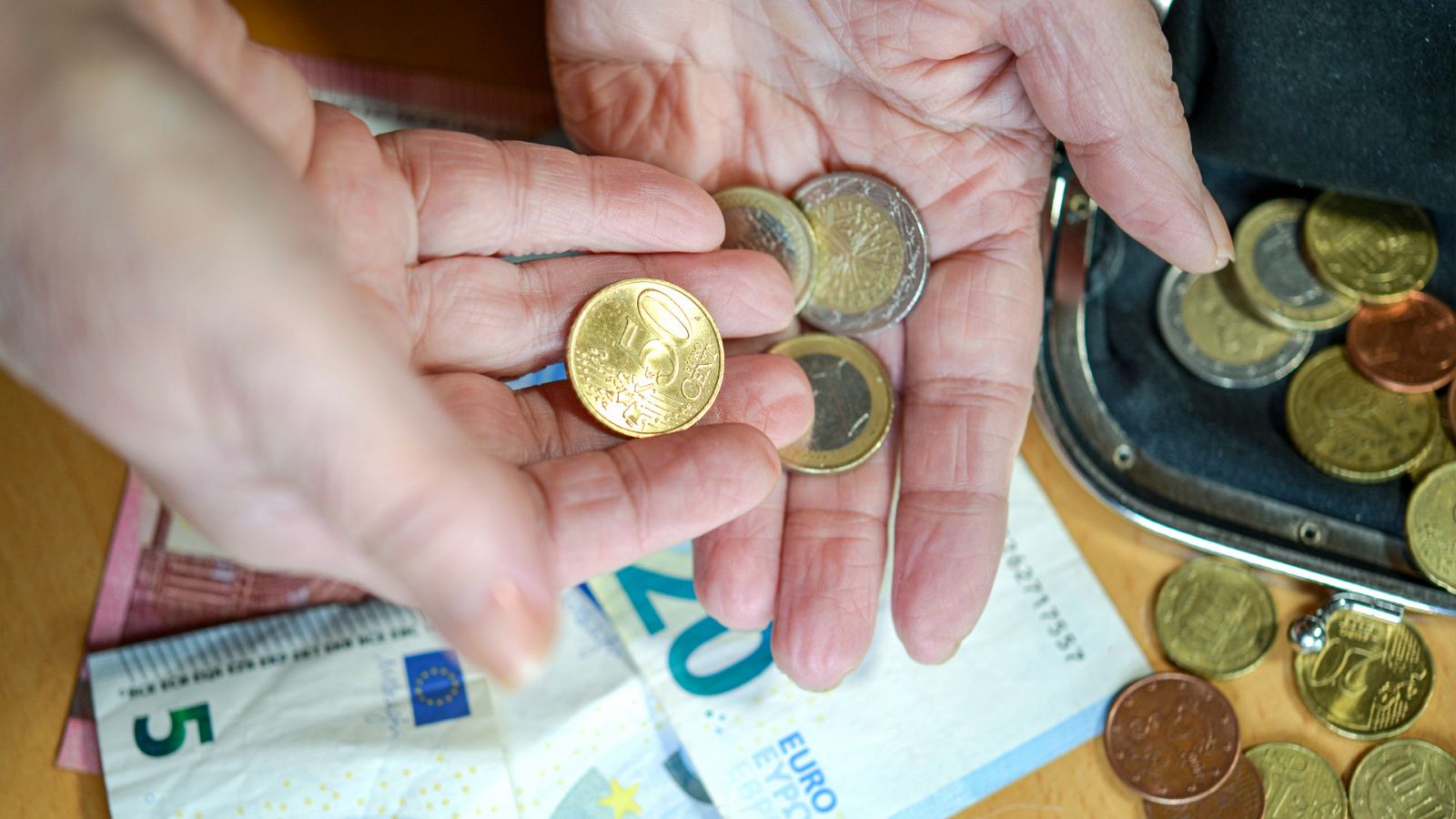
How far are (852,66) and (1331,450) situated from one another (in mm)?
787

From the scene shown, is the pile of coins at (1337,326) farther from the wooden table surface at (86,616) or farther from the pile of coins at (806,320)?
the pile of coins at (806,320)

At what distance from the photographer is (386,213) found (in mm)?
1006

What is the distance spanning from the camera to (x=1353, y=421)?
136cm

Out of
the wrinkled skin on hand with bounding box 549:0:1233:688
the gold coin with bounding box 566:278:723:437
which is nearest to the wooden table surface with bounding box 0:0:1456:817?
the wrinkled skin on hand with bounding box 549:0:1233:688

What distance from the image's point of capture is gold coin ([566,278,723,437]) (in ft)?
3.52

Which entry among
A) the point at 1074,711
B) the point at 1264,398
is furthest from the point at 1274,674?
the point at 1264,398

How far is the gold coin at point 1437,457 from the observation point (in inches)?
52.3

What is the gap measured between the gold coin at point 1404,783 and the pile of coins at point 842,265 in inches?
28.3

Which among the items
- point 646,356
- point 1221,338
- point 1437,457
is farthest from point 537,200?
point 1437,457

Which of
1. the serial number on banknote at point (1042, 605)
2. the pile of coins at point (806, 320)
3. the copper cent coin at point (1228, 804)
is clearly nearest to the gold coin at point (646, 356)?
the pile of coins at point (806, 320)

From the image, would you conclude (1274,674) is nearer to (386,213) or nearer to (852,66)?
(852,66)

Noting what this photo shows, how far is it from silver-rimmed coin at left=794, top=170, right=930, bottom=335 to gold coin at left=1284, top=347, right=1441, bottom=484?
22.6 inches

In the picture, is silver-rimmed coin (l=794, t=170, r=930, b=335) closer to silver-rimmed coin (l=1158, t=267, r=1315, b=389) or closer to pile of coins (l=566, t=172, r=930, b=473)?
pile of coins (l=566, t=172, r=930, b=473)

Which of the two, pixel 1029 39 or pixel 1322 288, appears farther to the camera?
pixel 1322 288
